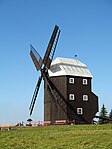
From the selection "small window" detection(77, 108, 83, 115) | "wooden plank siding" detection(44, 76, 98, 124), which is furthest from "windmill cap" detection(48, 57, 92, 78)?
"small window" detection(77, 108, 83, 115)

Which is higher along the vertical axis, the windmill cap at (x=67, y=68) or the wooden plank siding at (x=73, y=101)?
the windmill cap at (x=67, y=68)

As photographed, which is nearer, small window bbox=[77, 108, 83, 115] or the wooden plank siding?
the wooden plank siding

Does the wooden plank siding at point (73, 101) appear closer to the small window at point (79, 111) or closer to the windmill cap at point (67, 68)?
the small window at point (79, 111)

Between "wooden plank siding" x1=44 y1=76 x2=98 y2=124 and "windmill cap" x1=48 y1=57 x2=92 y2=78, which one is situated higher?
"windmill cap" x1=48 y1=57 x2=92 y2=78

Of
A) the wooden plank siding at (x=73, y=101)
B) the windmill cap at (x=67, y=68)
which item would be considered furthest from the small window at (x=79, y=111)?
the windmill cap at (x=67, y=68)

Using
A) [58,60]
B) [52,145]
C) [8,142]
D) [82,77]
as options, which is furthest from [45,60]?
[52,145]

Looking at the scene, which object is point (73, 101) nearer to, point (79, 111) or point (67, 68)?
point (79, 111)

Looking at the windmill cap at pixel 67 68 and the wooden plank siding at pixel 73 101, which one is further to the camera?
the windmill cap at pixel 67 68

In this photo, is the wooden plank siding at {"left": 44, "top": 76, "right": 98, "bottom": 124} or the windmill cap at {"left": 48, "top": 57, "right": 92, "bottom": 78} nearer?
the wooden plank siding at {"left": 44, "top": 76, "right": 98, "bottom": 124}

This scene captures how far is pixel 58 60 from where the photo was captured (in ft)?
145

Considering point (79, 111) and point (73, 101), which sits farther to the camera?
point (79, 111)

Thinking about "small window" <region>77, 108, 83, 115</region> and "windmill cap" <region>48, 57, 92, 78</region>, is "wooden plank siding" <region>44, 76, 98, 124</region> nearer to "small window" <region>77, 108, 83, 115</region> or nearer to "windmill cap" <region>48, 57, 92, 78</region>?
"small window" <region>77, 108, 83, 115</region>

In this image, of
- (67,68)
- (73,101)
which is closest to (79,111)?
(73,101)

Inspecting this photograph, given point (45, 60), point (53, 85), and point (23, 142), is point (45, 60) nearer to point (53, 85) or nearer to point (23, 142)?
point (53, 85)
